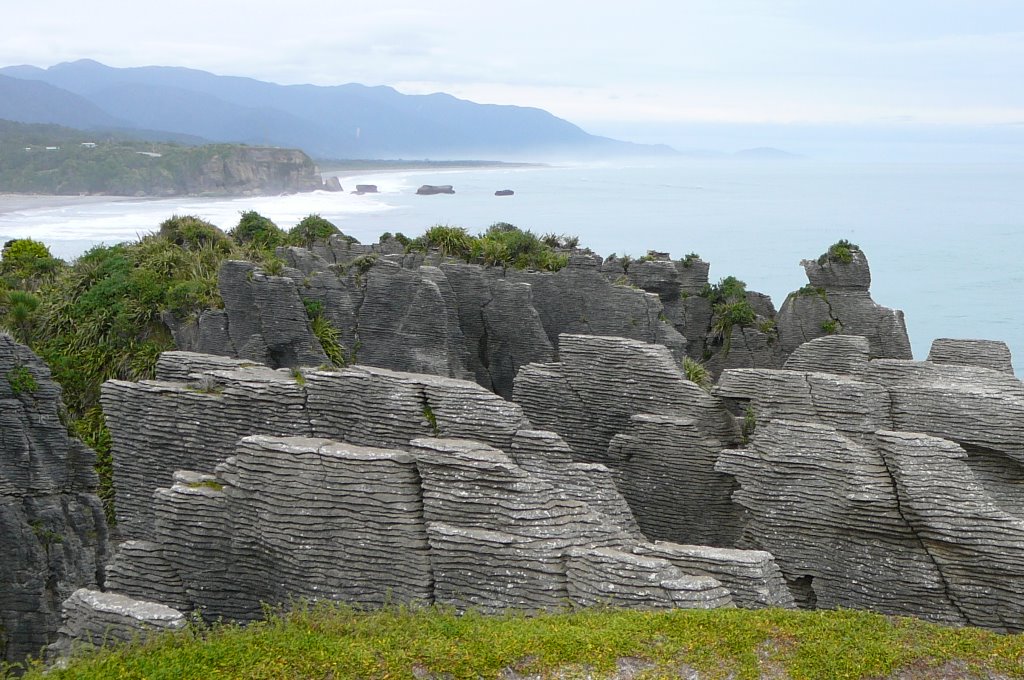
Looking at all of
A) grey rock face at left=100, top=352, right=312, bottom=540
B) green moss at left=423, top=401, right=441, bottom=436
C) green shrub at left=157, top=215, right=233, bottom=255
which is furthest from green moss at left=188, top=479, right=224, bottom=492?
green shrub at left=157, top=215, right=233, bottom=255

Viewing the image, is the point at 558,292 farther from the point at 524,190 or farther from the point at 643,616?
the point at 524,190

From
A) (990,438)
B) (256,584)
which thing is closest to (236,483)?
(256,584)

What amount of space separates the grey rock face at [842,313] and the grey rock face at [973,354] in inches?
406

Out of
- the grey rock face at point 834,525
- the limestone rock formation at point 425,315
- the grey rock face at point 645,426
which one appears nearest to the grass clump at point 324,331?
the limestone rock formation at point 425,315

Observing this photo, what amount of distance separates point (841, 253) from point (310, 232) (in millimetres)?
19831

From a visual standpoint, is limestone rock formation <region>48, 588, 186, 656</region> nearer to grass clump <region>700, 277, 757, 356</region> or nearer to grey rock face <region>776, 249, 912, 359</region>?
grey rock face <region>776, 249, 912, 359</region>

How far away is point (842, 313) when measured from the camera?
101 feet

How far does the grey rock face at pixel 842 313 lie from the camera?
30.0 metres

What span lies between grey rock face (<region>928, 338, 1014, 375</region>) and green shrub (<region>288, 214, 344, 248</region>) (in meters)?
22.0

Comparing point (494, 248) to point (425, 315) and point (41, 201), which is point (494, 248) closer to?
point (425, 315)

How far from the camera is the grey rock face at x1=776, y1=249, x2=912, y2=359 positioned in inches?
1179

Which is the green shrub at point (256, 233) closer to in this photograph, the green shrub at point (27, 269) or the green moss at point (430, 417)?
the green shrub at point (27, 269)

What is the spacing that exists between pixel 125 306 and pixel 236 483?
15029 millimetres

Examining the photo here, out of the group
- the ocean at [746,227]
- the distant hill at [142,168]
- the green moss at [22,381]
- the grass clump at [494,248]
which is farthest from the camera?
the distant hill at [142,168]
